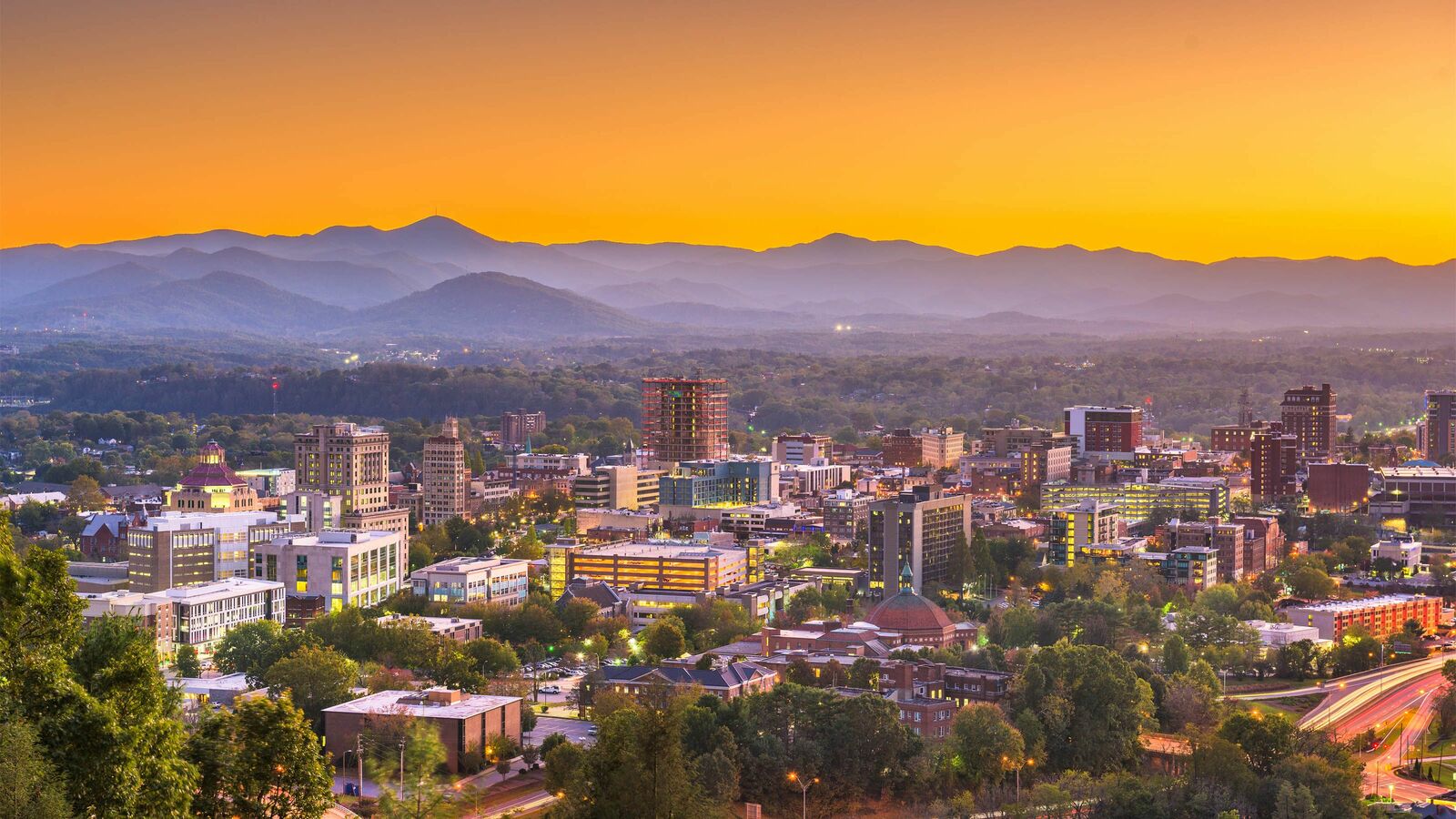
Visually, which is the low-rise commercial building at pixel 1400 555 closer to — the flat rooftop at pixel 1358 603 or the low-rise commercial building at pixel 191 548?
the flat rooftop at pixel 1358 603

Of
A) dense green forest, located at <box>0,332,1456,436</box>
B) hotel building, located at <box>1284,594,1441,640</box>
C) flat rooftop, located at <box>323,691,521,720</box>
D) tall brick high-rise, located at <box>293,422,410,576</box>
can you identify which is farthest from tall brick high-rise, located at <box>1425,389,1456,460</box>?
flat rooftop, located at <box>323,691,521,720</box>

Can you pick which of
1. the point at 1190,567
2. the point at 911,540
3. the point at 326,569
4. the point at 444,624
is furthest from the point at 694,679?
the point at 1190,567

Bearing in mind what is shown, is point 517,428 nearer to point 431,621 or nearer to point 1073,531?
point 1073,531

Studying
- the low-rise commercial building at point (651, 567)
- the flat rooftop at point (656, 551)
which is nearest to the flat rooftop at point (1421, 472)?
the flat rooftop at point (656, 551)

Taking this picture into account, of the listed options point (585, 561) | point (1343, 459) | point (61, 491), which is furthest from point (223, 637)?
point (1343, 459)

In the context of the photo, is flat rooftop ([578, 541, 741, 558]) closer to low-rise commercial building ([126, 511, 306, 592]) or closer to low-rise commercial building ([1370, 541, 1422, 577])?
low-rise commercial building ([126, 511, 306, 592])

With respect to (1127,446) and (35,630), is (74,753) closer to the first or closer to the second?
(35,630)
